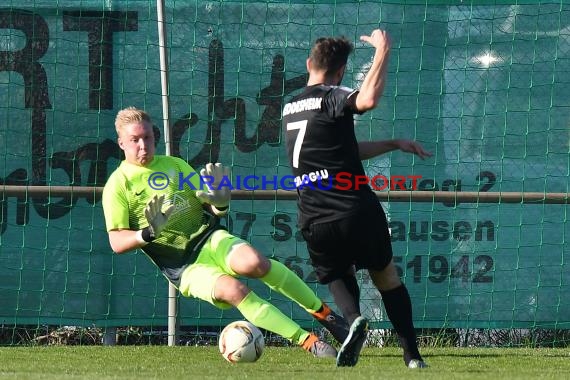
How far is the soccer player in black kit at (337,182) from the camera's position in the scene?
5.53 meters

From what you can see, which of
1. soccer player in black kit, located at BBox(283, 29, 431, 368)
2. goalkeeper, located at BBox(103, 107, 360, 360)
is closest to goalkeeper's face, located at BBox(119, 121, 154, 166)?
goalkeeper, located at BBox(103, 107, 360, 360)

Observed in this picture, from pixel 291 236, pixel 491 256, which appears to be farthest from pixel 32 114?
pixel 491 256

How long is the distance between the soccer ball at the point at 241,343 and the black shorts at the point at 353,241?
517mm

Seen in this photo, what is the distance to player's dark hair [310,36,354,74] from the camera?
5594 millimetres

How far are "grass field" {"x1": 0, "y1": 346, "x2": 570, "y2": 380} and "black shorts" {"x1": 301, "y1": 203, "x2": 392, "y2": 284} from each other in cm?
54

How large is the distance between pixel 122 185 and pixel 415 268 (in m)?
2.49

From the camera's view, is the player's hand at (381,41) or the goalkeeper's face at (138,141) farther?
the goalkeeper's face at (138,141)

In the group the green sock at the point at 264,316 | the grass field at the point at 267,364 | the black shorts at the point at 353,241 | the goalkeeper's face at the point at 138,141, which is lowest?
the grass field at the point at 267,364

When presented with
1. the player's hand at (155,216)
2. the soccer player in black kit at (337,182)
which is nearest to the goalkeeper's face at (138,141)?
the player's hand at (155,216)

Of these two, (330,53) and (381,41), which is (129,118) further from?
(381,41)

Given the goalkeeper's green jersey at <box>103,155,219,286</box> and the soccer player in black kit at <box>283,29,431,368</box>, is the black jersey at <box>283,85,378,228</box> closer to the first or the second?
the soccer player in black kit at <box>283,29,431,368</box>

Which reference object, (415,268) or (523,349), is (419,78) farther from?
(523,349)

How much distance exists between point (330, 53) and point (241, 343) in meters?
1.55

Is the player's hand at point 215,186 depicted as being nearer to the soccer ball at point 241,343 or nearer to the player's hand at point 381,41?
the soccer ball at point 241,343
